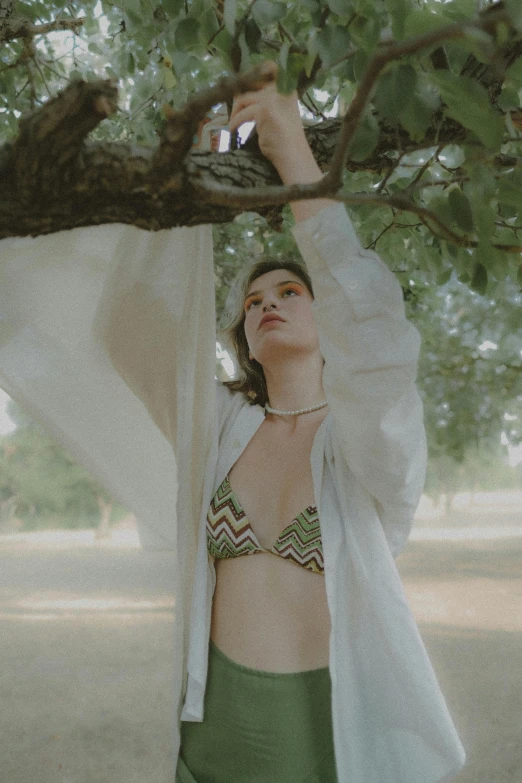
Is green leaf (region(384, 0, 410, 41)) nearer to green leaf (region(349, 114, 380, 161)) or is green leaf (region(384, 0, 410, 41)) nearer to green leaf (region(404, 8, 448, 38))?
green leaf (region(404, 8, 448, 38))

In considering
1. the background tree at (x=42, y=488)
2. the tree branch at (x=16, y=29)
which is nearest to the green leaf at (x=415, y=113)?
the tree branch at (x=16, y=29)

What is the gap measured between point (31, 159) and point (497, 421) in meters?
10.0

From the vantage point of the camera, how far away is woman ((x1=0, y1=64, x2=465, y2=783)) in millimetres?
1204

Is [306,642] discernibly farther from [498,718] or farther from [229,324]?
[498,718]

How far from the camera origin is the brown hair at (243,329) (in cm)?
194

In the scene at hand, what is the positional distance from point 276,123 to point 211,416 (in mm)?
787

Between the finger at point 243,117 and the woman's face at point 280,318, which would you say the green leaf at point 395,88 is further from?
the woman's face at point 280,318

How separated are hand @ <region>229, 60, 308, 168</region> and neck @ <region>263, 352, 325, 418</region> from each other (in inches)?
29.2

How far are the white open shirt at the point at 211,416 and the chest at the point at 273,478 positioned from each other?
0.19 feet

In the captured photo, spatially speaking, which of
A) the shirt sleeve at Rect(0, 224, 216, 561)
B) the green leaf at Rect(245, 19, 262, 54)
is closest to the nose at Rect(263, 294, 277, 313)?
the shirt sleeve at Rect(0, 224, 216, 561)

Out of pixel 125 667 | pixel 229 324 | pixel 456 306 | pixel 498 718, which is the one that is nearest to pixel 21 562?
pixel 125 667

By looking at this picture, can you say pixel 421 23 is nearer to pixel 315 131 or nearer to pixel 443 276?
pixel 315 131

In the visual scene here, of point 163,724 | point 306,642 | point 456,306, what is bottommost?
point 163,724

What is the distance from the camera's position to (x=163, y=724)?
16.5ft
